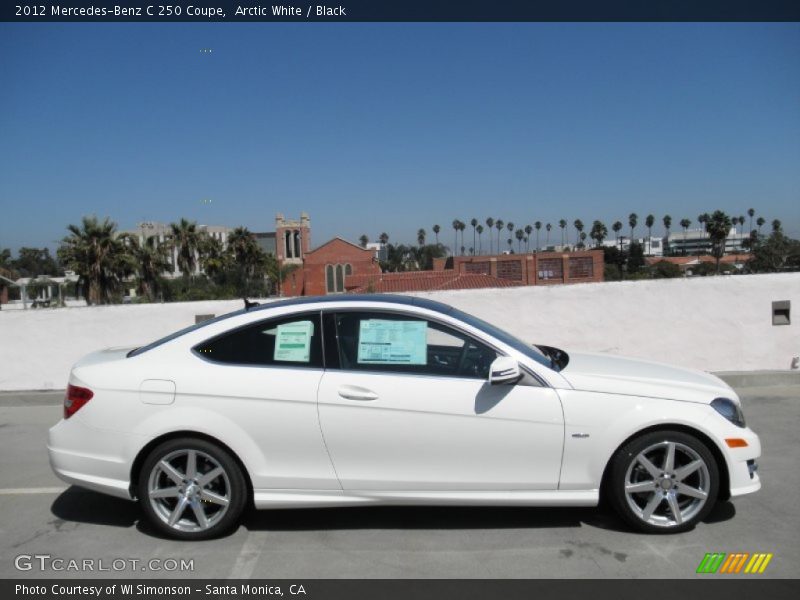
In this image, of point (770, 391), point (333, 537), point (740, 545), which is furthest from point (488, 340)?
point (770, 391)

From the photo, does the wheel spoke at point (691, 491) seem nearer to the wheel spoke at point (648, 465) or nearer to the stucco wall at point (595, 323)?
the wheel spoke at point (648, 465)

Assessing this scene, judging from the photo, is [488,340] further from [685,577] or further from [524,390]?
[685,577]

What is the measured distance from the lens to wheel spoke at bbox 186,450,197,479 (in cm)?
407

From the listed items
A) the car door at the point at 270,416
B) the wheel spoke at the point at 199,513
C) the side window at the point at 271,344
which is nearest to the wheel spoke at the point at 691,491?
the car door at the point at 270,416

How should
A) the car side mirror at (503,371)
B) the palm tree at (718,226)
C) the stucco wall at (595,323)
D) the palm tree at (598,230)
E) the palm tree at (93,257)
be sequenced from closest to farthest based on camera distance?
the car side mirror at (503,371) → the stucco wall at (595,323) → the palm tree at (93,257) → the palm tree at (718,226) → the palm tree at (598,230)

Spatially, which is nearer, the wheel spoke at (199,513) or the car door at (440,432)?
the car door at (440,432)

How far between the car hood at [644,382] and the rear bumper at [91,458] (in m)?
2.78

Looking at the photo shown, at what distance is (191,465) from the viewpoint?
4078 mm

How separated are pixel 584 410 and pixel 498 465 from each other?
0.61m

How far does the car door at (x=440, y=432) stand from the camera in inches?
156

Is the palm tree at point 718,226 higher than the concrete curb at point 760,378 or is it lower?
higher

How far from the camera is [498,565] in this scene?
3717mm
